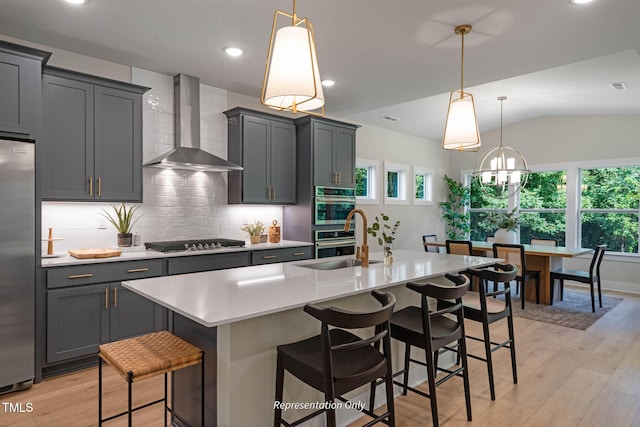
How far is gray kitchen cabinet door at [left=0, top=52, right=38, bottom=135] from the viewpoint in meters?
2.76

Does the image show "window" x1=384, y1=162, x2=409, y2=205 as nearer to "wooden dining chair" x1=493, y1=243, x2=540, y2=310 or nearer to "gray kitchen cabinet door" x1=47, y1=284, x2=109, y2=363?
"wooden dining chair" x1=493, y1=243, x2=540, y2=310

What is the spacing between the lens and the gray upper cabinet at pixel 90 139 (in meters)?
3.20

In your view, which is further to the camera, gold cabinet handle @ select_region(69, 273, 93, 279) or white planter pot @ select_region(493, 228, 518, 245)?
white planter pot @ select_region(493, 228, 518, 245)

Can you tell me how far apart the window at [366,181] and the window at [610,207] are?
12.2 ft

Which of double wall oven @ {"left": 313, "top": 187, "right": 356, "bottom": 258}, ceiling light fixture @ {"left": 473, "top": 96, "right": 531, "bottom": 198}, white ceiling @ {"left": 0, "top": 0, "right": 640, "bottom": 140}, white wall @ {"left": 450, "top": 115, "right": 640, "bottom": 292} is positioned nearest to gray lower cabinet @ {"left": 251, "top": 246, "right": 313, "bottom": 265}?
double wall oven @ {"left": 313, "top": 187, "right": 356, "bottom": 258}

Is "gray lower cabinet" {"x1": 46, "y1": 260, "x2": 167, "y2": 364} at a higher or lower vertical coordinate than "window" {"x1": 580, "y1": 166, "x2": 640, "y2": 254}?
lower

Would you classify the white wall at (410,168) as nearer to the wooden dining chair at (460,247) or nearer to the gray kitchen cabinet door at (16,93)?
the wooden dining chair at (460,247)

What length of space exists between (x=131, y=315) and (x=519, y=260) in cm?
475

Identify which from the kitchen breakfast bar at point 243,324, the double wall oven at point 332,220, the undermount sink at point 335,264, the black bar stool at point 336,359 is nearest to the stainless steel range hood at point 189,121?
the double wall oven at point 332,220

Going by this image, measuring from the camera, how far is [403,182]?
7.46 meters

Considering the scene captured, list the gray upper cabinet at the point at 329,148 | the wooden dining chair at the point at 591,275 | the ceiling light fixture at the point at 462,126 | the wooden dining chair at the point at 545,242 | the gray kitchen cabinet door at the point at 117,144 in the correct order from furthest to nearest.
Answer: the wooden dining chair at the point at 545,242
the wooden dining chair at the point at 591,275
the gray upper cabinet at the point at 329,148
the gray kitchen cabinet door at the point at 117,144
the ceiling light fixture at the point at 462,126

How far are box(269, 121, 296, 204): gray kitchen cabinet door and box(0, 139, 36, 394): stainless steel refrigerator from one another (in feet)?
8.10

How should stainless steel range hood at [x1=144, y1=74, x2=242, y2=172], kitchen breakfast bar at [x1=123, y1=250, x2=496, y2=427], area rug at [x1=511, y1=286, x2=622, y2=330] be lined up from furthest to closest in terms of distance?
1. area rug at [x1=511, y1=286, x2=622, y2=330]
2. stainless steel range hood at [x1=144, y1=74, x2=242, y2=172]
3. kitchen breakfast bar at [x1=123, y1=250, x2=496, y2=427]

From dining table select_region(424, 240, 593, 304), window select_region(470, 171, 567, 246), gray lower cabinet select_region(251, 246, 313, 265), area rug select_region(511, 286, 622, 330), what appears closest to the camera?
gray lower cabinet select_region(251, 246, 313, 265)
